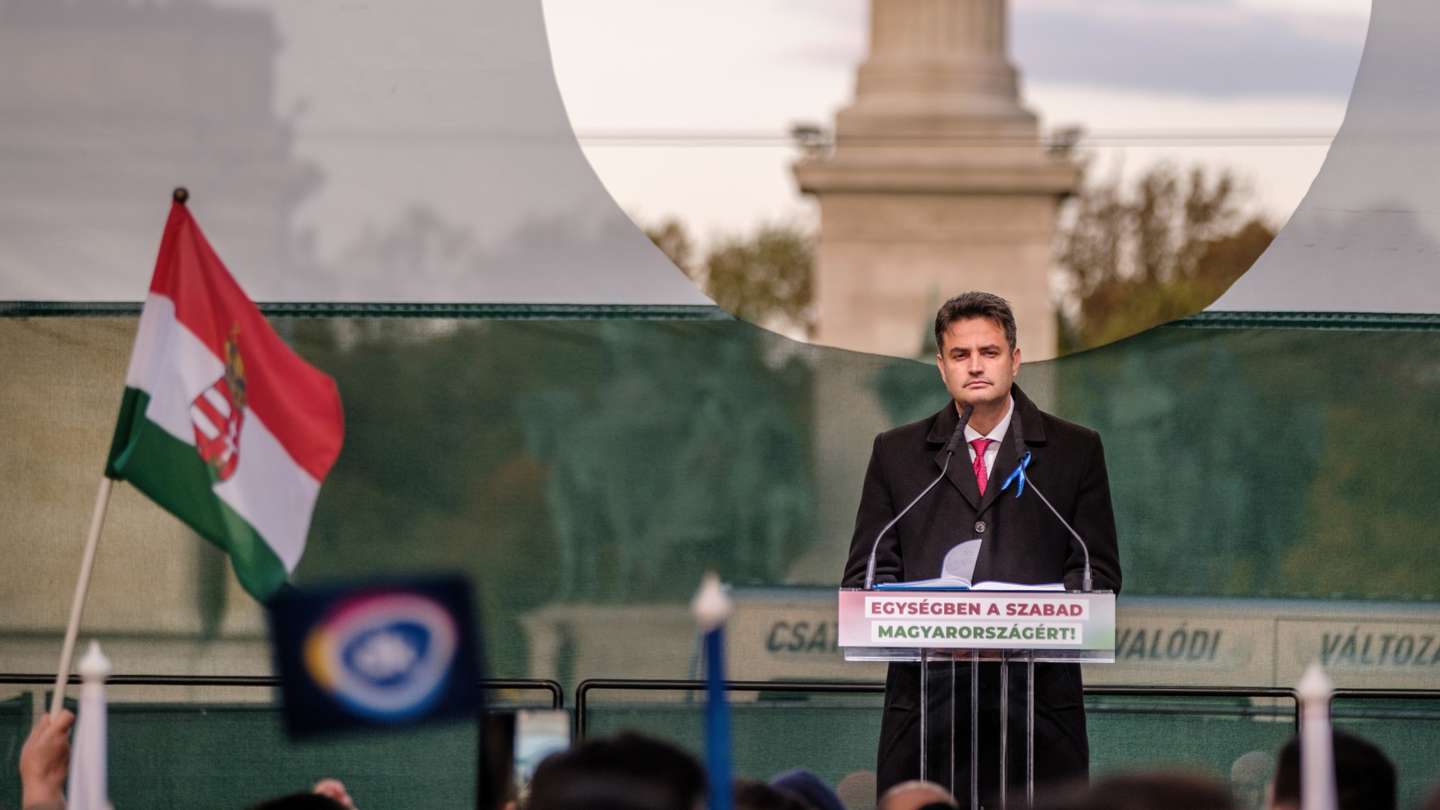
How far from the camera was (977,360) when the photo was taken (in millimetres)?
5125

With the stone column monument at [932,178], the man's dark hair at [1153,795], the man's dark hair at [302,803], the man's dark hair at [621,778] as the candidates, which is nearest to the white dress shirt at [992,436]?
the stone column monument at [932,178]

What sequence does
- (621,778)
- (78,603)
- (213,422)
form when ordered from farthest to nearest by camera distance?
(213,422) → (78,603) → (621,778)

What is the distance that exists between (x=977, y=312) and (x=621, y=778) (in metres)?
2.82

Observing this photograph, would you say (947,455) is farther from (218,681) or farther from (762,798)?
(218,681)

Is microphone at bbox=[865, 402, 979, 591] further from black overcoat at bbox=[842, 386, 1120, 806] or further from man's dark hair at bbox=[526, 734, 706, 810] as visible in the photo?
man's dark hair at bbox=[526, 734, 706, 810]

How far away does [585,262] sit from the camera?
7.07 metres

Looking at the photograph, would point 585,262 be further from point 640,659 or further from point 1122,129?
point 1122,129

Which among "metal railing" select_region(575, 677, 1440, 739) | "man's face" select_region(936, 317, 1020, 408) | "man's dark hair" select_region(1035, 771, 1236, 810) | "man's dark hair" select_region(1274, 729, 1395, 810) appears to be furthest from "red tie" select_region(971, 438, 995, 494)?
"man's dark hair" select_region(1035, 771, 1236, 810)

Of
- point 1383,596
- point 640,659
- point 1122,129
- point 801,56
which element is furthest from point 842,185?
point 1383,596

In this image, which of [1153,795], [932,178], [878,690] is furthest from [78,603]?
[1153,795]

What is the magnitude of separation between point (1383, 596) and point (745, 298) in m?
2.15

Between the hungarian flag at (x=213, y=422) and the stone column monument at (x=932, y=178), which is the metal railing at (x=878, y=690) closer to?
the stone column monument at (x=932, y=178)

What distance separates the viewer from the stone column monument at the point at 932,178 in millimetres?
6945

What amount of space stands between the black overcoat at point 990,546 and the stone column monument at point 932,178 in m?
1.58
